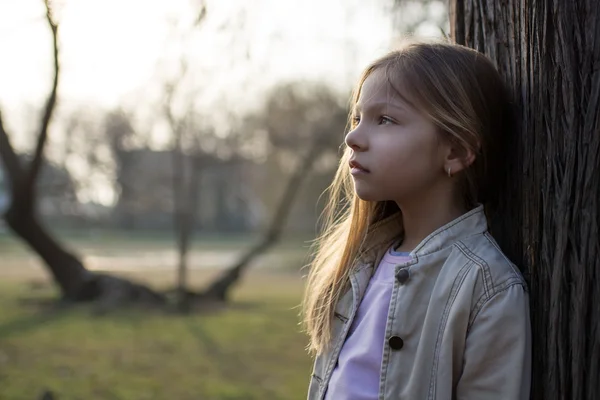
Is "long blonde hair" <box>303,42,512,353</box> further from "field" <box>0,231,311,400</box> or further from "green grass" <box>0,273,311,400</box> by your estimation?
"green grass" <box>0,273,311,400</box>

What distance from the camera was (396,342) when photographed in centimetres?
150

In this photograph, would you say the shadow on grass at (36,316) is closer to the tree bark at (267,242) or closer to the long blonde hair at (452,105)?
the tree bark at (267,242)

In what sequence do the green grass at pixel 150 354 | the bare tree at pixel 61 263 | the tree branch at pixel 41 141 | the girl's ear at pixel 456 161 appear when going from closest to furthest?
the girl's ear at pixel 456 161
the tree branch at pixel 41 141
the green grass at pixel 150 354
the bare tree at pixel 61 263

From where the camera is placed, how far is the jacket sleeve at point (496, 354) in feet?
4.58

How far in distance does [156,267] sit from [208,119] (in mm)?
8091

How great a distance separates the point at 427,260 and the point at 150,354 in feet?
20.5

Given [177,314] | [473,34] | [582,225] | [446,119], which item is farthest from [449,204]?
[177,314]

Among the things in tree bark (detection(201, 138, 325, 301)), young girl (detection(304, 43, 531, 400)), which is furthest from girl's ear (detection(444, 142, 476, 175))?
tree bark (detection(201, 138, 325, 301))

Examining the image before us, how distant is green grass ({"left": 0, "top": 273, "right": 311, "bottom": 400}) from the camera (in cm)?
581

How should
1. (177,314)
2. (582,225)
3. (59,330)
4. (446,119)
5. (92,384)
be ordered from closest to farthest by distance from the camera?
(582,225), (446,119), (92,384), (59,330), (177,314)

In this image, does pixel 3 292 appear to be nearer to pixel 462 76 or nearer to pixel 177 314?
pixel 177 314

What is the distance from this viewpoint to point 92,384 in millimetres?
5934

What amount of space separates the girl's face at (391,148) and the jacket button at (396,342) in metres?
0.32

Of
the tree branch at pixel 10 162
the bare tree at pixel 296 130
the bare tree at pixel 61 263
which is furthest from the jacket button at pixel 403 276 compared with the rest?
the bare tree at pixel 296 130
